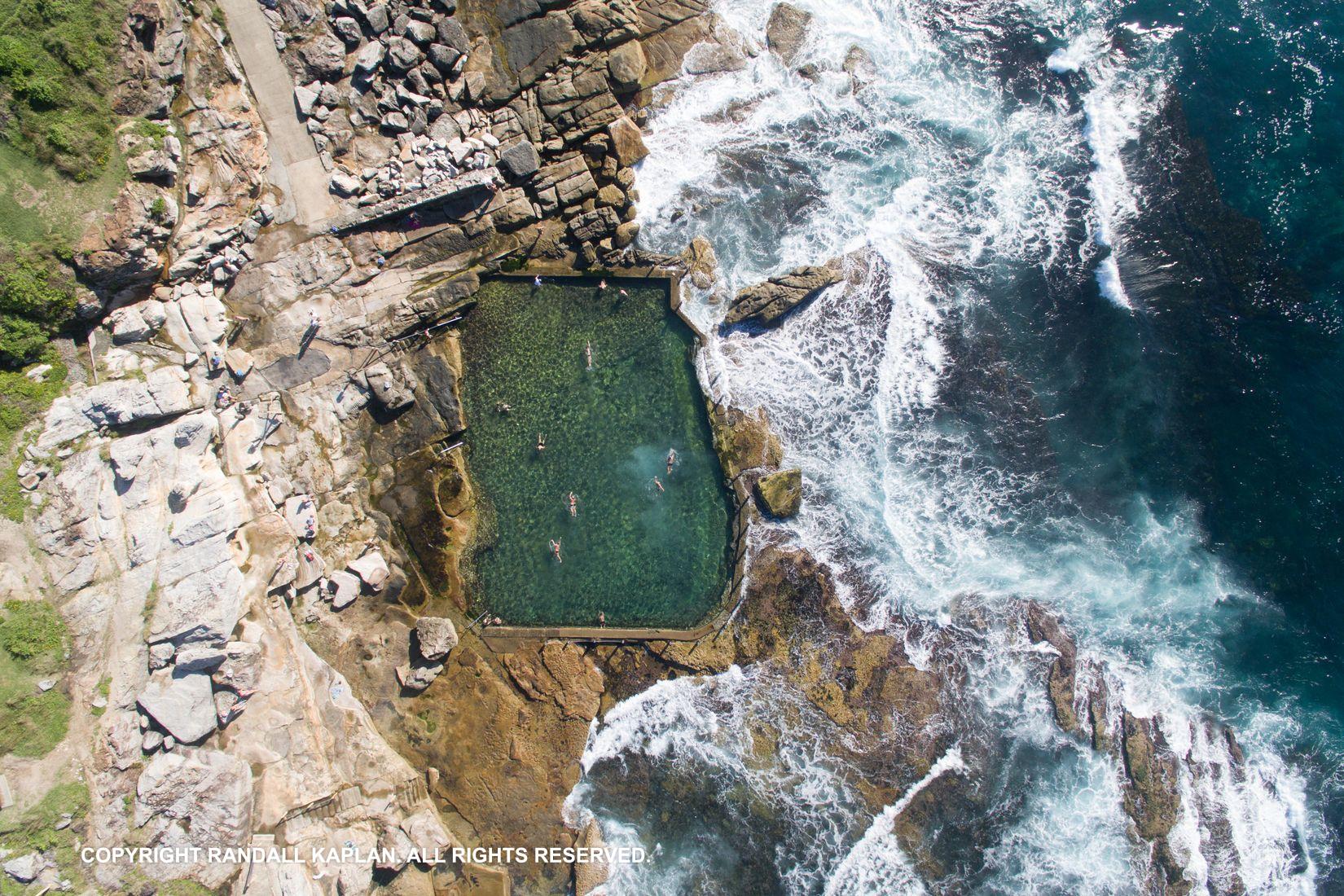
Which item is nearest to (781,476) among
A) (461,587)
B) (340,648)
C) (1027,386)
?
(1027,386)

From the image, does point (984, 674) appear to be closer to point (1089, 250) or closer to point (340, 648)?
point (1089, 250)

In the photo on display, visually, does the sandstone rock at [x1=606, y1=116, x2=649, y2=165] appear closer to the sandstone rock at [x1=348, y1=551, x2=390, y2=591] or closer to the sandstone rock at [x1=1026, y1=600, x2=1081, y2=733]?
the sandstone rock at [x1=348, y1=551, x2=390, y2=591]

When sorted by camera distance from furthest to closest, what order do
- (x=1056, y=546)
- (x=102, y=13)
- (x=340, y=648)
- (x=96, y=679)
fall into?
(x=1056, y=546) < (x=340, y=648) < (x=102, y=13) < (x=96, y=679)

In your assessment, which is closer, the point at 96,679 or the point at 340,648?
the point at 96,679

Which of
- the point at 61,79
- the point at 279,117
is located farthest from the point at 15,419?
the point at 279,117

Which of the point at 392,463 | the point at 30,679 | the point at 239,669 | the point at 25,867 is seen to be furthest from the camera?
the point at 392,463

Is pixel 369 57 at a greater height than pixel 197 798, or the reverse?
pixel 369 57

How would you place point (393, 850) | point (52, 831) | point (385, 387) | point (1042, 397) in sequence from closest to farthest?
point (52, 831) < point (393, 850) < point (385, 387) < point (1042, 397)

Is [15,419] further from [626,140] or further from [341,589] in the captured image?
[626,140]

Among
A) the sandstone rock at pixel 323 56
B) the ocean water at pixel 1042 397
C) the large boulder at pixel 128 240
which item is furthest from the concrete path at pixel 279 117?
the ocean water at pixel 1042 397
